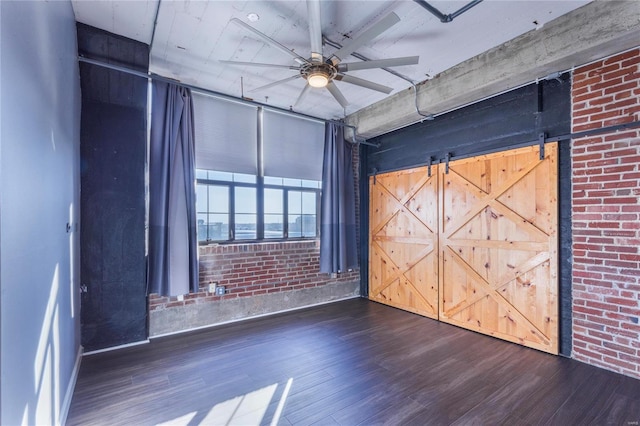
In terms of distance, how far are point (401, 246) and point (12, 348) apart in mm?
4136

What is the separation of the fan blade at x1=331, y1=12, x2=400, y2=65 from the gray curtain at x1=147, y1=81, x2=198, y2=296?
6.58ft

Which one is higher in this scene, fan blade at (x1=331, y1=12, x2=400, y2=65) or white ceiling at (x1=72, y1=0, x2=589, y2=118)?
white ceiling at (x1=72, y1=0, x2=589, y2=118)

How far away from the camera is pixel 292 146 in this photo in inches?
177

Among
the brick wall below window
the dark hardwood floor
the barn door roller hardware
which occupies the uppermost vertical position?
the barn door roller hardware

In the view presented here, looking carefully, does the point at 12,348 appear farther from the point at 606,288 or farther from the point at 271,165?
the point at 606,288

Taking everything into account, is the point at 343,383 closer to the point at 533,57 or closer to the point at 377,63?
the point at 377,63

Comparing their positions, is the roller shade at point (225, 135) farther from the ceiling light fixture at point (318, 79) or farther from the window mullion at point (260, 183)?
the ceiling light fixture at point (318, 79)

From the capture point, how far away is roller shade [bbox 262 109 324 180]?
426cm

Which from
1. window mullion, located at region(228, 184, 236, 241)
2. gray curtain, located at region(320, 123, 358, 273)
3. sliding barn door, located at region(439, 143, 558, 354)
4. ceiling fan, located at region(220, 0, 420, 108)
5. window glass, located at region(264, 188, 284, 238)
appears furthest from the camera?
gray curtain, located at region(320, 123, 358, 273)

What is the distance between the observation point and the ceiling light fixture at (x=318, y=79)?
2.41 metres

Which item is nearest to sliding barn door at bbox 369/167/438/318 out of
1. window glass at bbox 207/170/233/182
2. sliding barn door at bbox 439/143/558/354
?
sliding barn door at bbox 439/143/558/354

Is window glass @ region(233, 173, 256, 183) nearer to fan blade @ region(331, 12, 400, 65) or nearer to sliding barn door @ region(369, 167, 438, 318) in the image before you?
sliding barn door @ region(369, 167, 438, 318)

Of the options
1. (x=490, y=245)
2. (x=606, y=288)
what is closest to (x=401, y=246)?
(x=490, y=245)

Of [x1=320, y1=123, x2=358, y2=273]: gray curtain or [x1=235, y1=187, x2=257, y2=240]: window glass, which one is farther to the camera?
[x1=320, y1=123, x2=358, y2=273]: gray curtain
